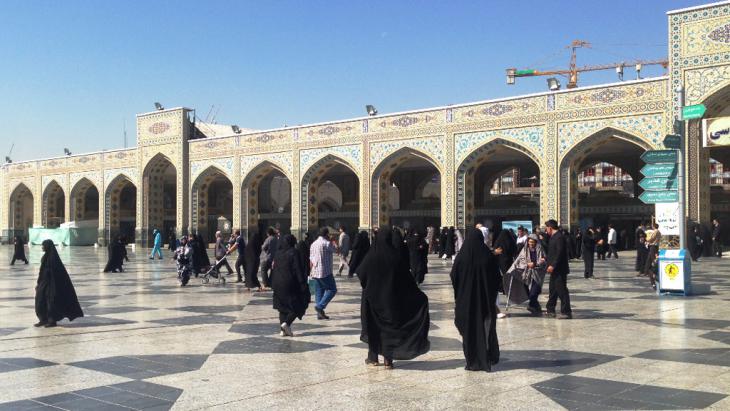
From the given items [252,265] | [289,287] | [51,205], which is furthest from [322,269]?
[51,205]

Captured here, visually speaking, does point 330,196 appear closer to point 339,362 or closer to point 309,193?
point 309,193

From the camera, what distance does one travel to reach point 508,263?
32.3ft

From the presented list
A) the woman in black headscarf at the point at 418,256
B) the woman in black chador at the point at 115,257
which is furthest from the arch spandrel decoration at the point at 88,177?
the woman in black headscarf at the point at 418,256

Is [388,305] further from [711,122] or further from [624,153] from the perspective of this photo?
[624,153]

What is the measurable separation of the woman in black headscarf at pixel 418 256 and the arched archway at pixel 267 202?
690 inches

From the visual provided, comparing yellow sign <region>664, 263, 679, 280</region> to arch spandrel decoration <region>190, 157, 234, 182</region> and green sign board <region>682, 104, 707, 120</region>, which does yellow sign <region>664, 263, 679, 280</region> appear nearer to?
green sign board <region>682, 104, 707, 120</region>

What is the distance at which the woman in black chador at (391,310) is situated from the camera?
5855mm

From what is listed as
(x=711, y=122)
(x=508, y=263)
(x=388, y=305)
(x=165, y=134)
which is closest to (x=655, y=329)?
(x=508, y=263)

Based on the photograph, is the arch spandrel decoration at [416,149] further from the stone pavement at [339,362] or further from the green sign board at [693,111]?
the stone pavement at [339,362]

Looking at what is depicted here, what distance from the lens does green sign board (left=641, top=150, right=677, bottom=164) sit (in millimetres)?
11922

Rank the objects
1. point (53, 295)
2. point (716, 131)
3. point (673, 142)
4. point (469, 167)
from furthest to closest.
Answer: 1. point (469, 167)
2. point (716, 131)
3. point (673, 142)
4. point (53, 295)

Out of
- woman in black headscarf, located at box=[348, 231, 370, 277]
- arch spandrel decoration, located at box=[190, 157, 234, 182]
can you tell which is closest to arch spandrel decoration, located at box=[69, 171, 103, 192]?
arch spandrel decoration, located at box=[190, 157, 234, 182]

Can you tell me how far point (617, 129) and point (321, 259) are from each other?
14489mm

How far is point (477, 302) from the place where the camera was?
5.88m
